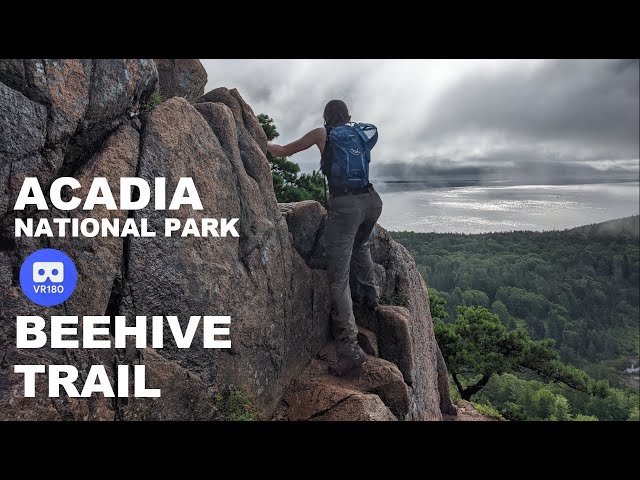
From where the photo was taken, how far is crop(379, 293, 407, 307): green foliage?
1082 cm

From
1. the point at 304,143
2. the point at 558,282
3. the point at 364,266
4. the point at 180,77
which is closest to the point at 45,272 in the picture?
the point at 304,143

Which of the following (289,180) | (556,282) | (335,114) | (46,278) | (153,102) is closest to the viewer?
(46,278)

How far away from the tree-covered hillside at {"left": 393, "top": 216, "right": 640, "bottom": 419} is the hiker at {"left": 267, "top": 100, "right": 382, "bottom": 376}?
203 feet

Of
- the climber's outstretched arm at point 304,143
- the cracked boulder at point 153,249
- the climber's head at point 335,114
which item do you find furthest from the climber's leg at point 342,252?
the climber's head at point 335,114

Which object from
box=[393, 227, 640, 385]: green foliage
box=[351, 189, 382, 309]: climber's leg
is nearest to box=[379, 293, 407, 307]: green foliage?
box=[351, 189, 382, 309]: climber's leg

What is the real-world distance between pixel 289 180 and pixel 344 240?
10.4m

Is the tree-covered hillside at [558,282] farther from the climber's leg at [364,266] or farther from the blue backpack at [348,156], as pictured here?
the blue backpack at [348,156]

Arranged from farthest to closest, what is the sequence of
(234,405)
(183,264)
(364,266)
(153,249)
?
(364,266)
(234,405)
(183,264)
(153,249)

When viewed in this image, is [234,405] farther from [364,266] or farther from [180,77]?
[180,77]

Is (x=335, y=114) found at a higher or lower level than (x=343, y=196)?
higher

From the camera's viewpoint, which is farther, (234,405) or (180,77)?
(180,77)

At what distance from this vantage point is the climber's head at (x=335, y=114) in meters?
8.55

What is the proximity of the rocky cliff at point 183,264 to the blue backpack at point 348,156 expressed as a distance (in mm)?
1448

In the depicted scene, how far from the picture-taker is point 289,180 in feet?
60.6
